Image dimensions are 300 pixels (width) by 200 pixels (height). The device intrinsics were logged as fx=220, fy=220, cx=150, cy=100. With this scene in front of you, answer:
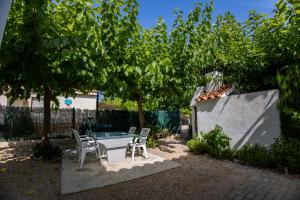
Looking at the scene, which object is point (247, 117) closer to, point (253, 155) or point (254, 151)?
point (254, 151)

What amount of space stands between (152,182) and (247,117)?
443 centimetres

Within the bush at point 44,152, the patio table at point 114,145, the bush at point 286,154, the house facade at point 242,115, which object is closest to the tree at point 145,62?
the patio table at point 114,145

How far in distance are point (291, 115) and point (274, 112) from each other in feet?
1.81

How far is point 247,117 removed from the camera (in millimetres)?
8047

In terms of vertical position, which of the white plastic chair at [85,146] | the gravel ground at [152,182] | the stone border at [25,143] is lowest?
the gravel ground at [152,182]

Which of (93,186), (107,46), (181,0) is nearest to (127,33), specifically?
(107,46)

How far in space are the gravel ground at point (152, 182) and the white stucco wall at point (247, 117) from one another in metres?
1.19

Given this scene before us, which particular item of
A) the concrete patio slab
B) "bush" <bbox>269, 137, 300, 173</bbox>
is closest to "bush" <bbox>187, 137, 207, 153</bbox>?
the concrete patio slab

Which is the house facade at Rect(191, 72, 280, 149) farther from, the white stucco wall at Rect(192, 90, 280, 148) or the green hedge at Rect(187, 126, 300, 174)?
the green hedge at Rect(187, 126, 300, 174)

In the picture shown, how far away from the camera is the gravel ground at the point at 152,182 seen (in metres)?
4.95

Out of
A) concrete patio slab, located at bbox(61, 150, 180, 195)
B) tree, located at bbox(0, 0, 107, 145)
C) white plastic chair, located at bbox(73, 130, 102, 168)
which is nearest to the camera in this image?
tree, located at bbox(0, 0, 107, 145)

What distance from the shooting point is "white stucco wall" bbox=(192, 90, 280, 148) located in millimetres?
7207

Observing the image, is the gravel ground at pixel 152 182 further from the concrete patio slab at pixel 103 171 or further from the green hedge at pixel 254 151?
the green hedge at pixel 254 151

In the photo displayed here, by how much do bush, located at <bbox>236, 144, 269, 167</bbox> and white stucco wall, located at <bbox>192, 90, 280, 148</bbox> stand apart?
0.27m
